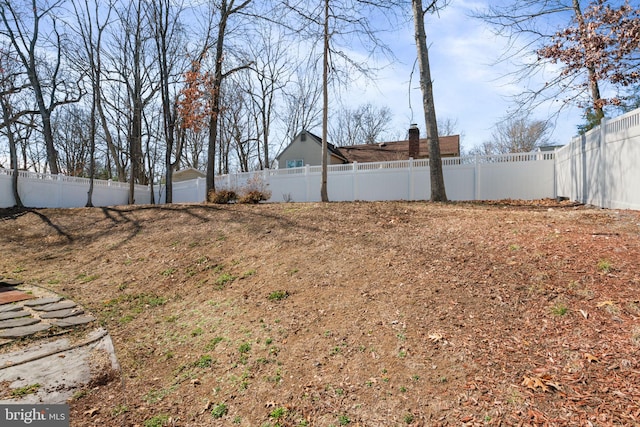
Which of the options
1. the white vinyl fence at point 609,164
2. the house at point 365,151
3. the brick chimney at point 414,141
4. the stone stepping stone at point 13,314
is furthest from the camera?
the house at point 365,151

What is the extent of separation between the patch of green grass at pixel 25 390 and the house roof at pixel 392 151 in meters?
19.0

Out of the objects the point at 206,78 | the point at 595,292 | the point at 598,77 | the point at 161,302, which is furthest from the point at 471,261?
the point at 206,78

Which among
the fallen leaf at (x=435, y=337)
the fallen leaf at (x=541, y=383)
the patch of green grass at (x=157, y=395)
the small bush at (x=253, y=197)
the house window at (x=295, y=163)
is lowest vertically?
the patch of green grass at (x=157, y=395)

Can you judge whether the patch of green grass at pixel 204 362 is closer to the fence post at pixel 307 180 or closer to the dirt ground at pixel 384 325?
the dirt ground at pixel 384 325

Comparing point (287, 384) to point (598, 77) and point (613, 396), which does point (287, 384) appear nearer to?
point (613, 396)

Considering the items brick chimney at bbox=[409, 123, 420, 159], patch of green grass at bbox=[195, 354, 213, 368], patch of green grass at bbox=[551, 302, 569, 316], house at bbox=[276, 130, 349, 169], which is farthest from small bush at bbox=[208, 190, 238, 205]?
house at bbox=[276, 130, 349, 169]

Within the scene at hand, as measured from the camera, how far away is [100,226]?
9.09 metres

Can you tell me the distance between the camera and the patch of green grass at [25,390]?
108 inches

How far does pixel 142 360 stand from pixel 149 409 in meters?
0.81

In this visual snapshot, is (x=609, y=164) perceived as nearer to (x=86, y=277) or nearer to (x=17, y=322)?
(x=17, y=322)

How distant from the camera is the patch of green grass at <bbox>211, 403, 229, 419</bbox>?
7.88 ft

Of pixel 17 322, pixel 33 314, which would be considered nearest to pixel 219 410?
pixel 17 322

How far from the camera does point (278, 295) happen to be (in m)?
3.97

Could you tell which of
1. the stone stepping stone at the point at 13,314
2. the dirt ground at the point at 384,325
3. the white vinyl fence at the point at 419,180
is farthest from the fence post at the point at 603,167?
the stone stepping stone at the point at 13,314
